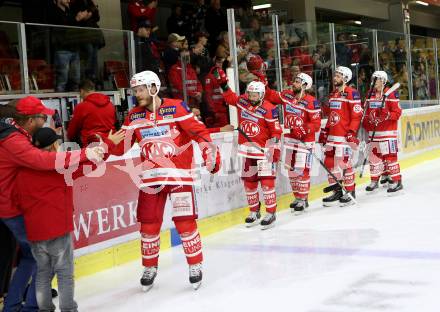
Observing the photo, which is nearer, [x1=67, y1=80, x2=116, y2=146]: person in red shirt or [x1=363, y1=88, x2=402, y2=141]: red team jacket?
[x1=67, y1=80, x2=116, y2=146]: person in red shirt

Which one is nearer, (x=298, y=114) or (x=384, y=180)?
(x=298, y=114)

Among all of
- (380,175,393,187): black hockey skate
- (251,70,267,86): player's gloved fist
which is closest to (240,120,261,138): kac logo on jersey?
(251,70,267,86): player's gloved fist

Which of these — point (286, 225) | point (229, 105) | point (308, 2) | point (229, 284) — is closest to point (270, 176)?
point (286, 225)

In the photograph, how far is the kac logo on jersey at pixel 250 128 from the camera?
6047 mm

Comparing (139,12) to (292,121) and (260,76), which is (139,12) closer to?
(260,76)

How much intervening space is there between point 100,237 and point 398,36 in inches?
306

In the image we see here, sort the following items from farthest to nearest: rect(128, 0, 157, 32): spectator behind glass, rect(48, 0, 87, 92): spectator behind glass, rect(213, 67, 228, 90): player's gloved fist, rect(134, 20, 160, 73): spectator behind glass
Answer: rect(128, 0, 157, 32): spectator behind glass
rect(213, 67, 228, 90): player's gloved fist
rect(134, 20, 160, 73): spectator behind glass
rect(48, 0, 87, 92): spectator behind glass

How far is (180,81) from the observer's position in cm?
653

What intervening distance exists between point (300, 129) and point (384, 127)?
4.68 feet

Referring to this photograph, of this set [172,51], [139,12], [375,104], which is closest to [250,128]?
[172,51]

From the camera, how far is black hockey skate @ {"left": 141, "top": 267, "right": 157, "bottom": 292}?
406 centimetres

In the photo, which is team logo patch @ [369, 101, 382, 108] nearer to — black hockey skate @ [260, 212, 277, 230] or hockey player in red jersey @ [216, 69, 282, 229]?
hockey player in red jersey @ [216, 69, 282, 229]

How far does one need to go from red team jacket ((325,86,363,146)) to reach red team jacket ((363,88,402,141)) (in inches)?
24.5

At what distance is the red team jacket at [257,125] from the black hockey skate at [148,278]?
86.3 inches
